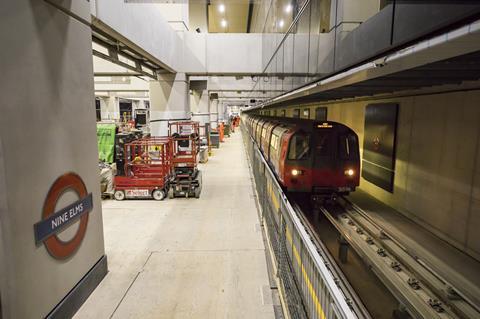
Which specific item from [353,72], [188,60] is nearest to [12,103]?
[353,72]

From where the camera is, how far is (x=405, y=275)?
386cm

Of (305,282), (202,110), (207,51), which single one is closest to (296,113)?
(202,110)

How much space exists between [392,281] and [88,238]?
4.11 m

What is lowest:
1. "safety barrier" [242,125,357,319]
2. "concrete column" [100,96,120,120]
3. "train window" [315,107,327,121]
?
"safety barrier" [242,125,357,319]

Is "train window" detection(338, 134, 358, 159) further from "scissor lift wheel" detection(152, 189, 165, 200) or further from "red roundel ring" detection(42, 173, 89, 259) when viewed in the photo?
"scissor lift wheel" detection(152, 189, 165, 200)

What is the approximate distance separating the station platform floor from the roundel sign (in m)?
0.93

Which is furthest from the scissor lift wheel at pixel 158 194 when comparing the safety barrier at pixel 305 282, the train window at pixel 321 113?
the train window at pixel 321 113

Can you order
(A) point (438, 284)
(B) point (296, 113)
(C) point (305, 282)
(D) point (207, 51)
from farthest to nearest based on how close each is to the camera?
(B) point (296, 113) → (D) point (207, 51) → (A) point (438, 284) → (C) point (305, 282)

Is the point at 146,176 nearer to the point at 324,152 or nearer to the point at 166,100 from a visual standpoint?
the point at 166,100

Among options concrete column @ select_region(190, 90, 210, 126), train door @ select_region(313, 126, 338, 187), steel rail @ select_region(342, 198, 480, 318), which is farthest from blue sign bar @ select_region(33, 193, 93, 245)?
concrete column @ select_region(190, 90, 210, 126)

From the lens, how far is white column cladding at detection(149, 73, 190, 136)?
443 inches

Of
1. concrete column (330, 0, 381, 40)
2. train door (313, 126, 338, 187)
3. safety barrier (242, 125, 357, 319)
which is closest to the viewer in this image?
safety barrier (242, 125, 357, 319)

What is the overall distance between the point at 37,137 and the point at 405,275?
4732 mm

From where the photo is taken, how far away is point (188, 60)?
11.3 metres
